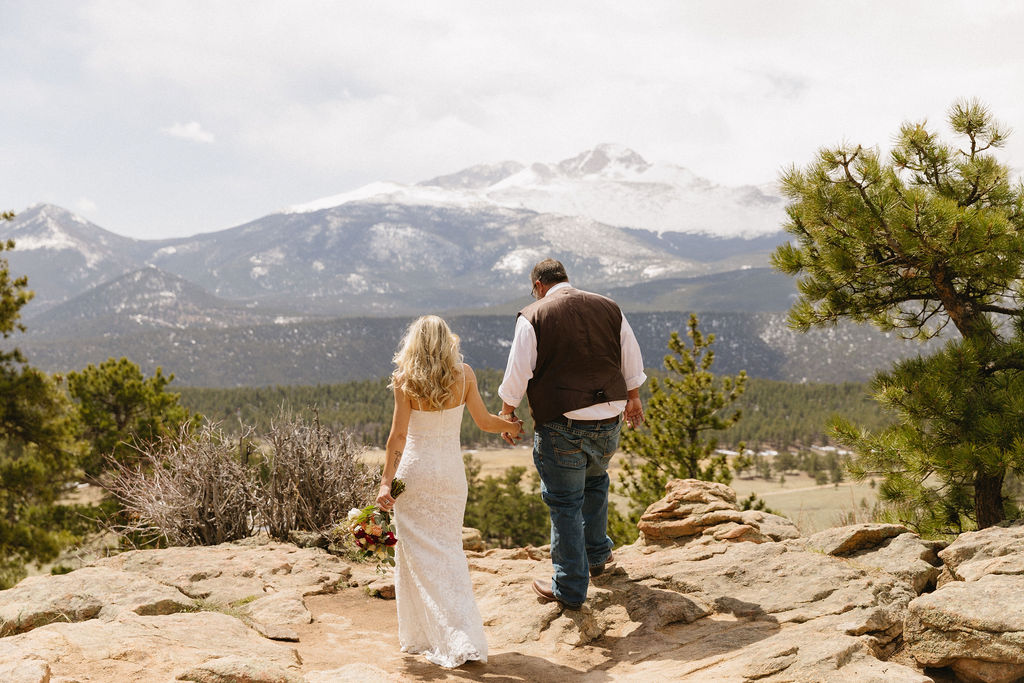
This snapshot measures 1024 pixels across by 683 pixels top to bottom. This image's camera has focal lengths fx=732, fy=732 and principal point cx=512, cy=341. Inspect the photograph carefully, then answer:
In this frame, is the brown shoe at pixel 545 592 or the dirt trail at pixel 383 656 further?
the brown shoe at pixel 545 592

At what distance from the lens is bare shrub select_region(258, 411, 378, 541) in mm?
9250

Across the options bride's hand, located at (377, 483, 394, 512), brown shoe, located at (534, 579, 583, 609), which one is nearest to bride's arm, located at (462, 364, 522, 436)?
bride's hand, located at (377, 483, 394, 512)

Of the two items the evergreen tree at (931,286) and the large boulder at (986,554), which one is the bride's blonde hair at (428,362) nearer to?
the large boulder at (986,554)

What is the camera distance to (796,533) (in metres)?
7.56

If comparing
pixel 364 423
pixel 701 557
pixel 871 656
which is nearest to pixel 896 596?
pixel 871 656

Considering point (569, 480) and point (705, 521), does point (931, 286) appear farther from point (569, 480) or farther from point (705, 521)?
point (569, 480)

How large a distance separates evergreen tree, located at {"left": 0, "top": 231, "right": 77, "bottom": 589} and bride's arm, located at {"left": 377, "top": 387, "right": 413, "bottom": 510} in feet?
52.0

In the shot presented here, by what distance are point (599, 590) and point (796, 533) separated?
104 inches

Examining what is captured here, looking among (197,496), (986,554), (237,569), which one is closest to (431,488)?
(237,569)

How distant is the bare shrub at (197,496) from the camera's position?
29.2ft

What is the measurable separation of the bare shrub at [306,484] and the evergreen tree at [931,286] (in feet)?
19.9

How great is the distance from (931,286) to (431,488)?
648 centimetres

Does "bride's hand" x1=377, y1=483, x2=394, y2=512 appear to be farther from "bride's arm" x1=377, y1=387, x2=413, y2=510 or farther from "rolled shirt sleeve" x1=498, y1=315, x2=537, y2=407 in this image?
"rolled shirt sleeve" x1=498, y1=315, x2=537, y2=407

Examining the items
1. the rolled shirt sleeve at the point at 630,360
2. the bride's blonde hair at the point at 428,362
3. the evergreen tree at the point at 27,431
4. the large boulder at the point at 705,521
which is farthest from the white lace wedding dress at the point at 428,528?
the evergreen tree at the point at 27,431
